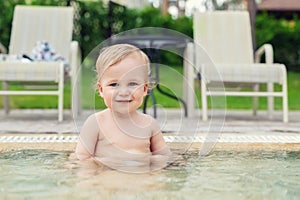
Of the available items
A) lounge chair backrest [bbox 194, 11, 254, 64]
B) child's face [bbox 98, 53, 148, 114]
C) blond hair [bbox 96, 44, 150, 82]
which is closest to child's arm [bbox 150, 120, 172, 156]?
child's face [bbox 98, 53, 148, 114]

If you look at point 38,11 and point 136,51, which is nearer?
point 136,51

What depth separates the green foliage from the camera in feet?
44.7

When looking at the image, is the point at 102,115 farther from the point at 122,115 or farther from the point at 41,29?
the point at 41,29

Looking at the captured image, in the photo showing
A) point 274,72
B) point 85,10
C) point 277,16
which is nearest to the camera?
point 274,72

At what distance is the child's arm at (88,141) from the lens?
269 centimetres

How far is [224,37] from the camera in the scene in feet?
20.0

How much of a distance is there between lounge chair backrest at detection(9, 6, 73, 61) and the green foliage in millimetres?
8035

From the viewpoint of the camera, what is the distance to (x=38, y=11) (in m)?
6.17

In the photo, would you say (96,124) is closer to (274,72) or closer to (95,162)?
(95,162)

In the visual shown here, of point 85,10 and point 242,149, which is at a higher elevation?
point 85,10

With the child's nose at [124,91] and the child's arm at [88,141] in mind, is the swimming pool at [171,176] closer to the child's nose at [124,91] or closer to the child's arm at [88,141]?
the child's arm at [88,141]

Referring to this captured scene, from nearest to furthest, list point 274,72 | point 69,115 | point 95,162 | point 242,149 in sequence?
point 95,162
point 242,149
point 274,72
point 69,115

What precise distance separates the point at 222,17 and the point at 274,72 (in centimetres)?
123

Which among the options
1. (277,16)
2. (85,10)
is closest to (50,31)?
(85,10)
